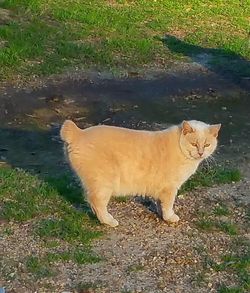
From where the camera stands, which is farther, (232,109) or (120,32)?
(120,32)

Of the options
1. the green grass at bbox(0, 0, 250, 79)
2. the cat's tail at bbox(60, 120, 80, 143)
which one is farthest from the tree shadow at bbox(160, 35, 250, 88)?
the cat's tail at bbox(60, 120, 80, 143)

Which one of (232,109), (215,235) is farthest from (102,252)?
(232,109)

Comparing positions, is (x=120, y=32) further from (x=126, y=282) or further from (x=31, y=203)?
(x=126, y=282)

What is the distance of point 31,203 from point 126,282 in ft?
4.73

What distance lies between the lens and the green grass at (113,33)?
37.3 feet

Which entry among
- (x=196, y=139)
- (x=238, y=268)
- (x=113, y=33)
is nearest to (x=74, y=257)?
(x=238, y=268)

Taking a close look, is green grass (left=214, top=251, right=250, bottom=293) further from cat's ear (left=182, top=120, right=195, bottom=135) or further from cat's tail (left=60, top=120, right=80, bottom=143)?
cat's tail (left=60, top=120, right=80, bottom=143)

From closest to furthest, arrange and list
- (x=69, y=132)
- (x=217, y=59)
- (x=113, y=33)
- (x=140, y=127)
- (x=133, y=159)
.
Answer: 1. (x=69, y=132)
2. (x=133, y=159)
3. (x=140, y=127)
4. (x=217, y=59)
5. (x=113, y=33)

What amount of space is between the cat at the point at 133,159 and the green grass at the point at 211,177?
2.74 ft

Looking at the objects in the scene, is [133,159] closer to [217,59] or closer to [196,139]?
[196,139]

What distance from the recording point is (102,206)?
599 centimetres

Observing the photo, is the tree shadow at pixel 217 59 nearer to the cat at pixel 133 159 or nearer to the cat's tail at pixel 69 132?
the cat at pixel 133 159

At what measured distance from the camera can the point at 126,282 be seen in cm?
531

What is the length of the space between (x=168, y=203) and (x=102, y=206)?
55 centimetres
